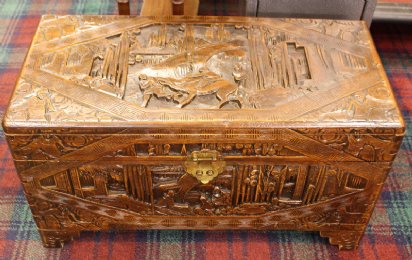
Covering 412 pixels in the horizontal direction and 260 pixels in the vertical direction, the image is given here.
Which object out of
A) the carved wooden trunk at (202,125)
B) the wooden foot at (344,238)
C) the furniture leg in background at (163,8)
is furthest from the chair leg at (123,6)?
the wooden foot at (344,238)

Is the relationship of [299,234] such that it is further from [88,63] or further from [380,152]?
[88,63]

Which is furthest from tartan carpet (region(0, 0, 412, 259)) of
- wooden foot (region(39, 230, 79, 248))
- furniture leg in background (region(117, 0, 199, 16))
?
furniture leg in background (region(117, 0, 199, 16))

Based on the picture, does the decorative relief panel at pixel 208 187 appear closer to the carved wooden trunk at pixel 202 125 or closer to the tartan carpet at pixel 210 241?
the carved wooden trunk at pixel 202 125

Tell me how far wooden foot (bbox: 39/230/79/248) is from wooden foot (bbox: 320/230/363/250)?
0.81 m

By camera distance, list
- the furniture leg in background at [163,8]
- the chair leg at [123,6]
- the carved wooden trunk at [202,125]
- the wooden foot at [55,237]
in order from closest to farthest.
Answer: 1. the carved wooden trunk at [202,125]
2. the wooden foot at [55,237]
3. the chair leg at [123,6]
4. the furniture leg in background at [163,8]

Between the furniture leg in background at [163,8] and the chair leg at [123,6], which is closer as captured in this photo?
A: the chair leg at [123,6]

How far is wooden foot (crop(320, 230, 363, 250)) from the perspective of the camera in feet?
5.09

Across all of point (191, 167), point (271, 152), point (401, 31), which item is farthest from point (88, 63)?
point (401, 31)

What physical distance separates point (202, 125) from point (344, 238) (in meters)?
0.66

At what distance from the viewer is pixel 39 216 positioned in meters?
1.47

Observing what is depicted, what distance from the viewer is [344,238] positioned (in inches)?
61.7

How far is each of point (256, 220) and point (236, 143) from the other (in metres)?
0.34

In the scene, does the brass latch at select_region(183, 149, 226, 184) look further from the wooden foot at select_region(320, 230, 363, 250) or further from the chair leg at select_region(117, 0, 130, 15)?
the chair leg at select_region(117, 0, 130, 15)

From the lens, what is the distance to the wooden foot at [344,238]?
155 cm
